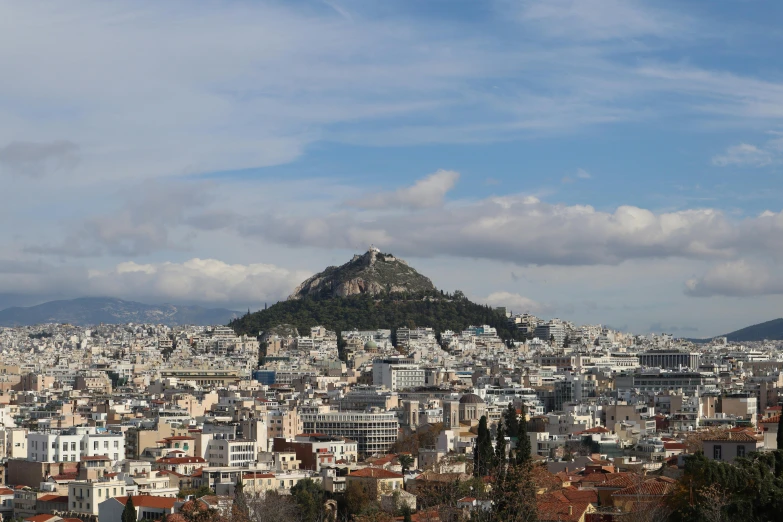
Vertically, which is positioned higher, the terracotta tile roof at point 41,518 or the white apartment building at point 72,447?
the white apartment building at point 72,447

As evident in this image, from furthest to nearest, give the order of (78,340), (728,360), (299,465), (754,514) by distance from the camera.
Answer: (78,340)
(728,360)
(299,465)
(754,514)

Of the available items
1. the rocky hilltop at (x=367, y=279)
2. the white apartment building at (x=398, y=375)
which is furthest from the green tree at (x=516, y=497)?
the rocky hilltop at (x=367, y=279)

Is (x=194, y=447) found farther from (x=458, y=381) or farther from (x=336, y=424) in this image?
(x=458, y=381)

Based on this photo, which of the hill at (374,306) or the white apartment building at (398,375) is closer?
the white apartment building at (398,375)

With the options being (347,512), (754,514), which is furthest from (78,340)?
(754,514)

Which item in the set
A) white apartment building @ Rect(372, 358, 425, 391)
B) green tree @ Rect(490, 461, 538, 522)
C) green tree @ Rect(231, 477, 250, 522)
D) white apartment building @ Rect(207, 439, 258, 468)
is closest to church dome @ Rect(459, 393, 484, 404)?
white apartment building @ Rect(207, 439, 258, 468)

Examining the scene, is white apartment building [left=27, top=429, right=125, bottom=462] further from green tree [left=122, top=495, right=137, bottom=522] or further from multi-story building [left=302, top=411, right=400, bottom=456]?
green tree [left=122, top=495, right=137, bottom=522]

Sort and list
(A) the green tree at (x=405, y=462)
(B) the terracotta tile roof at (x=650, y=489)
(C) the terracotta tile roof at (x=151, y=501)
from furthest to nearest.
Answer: (A) the green tree at (x=405, y=462), (C) the terracotta tile roof at (x=151, y=501), (B) the terracotta tile roof at (x=650, y=489)

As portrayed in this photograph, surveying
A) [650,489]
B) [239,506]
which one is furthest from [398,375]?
[650,489]

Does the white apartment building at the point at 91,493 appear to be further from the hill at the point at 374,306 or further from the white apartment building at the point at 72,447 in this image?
the hill at the point at 374,306
